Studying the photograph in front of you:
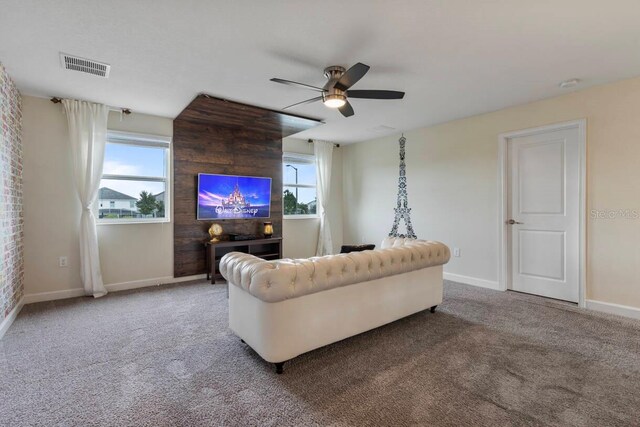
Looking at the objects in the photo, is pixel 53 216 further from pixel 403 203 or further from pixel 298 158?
pixel 403 203

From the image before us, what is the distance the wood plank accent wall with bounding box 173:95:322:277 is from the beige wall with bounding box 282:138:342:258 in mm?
704

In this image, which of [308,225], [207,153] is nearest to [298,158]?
[308,225]

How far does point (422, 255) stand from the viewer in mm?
2957

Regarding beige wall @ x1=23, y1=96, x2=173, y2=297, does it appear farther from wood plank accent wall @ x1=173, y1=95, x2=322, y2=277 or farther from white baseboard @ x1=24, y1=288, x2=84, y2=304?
wood plank accent wall @ x1=173, y1=95, x2=322, y2=277

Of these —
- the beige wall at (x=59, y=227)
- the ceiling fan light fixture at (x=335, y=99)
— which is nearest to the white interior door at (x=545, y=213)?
the ceiling fan light fixture at (x=335, y=99)

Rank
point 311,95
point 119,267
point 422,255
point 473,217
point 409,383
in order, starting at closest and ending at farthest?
point 409,383 < point 422,255 < point 311,95 < point 119,267 < point 473,217

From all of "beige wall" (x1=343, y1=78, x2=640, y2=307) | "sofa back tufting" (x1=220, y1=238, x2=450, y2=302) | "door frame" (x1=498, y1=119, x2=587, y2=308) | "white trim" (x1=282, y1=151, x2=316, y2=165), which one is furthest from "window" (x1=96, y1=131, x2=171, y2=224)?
"door frame" (x1=498, y1=119, x2=587, y2=308)

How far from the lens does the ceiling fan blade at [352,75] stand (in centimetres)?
233

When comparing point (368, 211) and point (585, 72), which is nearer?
point (585, 72)

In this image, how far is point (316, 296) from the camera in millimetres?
2225

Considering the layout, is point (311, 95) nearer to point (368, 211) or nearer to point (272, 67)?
Answer: point (272, 67)

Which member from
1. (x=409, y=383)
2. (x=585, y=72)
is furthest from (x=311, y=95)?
(x=409, y=383)

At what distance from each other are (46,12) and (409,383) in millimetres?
3474

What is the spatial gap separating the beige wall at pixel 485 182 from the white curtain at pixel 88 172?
173 inches
